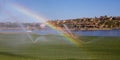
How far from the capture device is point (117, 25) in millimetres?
182000

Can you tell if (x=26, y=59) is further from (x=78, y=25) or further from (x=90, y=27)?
(x=90, y=27)

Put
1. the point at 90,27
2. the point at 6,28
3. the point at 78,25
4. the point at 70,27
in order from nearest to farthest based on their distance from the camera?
the point at 6,28, the point at 70,27, the point at 78,25, the point at 90,27

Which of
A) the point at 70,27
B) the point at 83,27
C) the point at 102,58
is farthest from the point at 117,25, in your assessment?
the point at 102,58

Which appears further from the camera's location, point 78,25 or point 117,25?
point 117,25

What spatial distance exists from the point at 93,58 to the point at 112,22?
158m

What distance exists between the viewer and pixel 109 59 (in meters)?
30.8

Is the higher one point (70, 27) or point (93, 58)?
point (93, 58)

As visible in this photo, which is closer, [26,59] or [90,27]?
[26,59]

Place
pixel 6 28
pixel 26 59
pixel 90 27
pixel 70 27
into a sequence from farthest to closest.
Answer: pixel 90 27 < pixel 70 27 < pixel 6 28 < pixel 26 59

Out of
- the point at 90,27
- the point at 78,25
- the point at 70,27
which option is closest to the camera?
the point at 70,27

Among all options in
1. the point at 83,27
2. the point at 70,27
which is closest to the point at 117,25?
the point at 83,27

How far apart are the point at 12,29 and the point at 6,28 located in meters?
6.05

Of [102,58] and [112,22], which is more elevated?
[102,58]

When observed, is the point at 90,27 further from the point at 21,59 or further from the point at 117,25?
the point at 21,59
